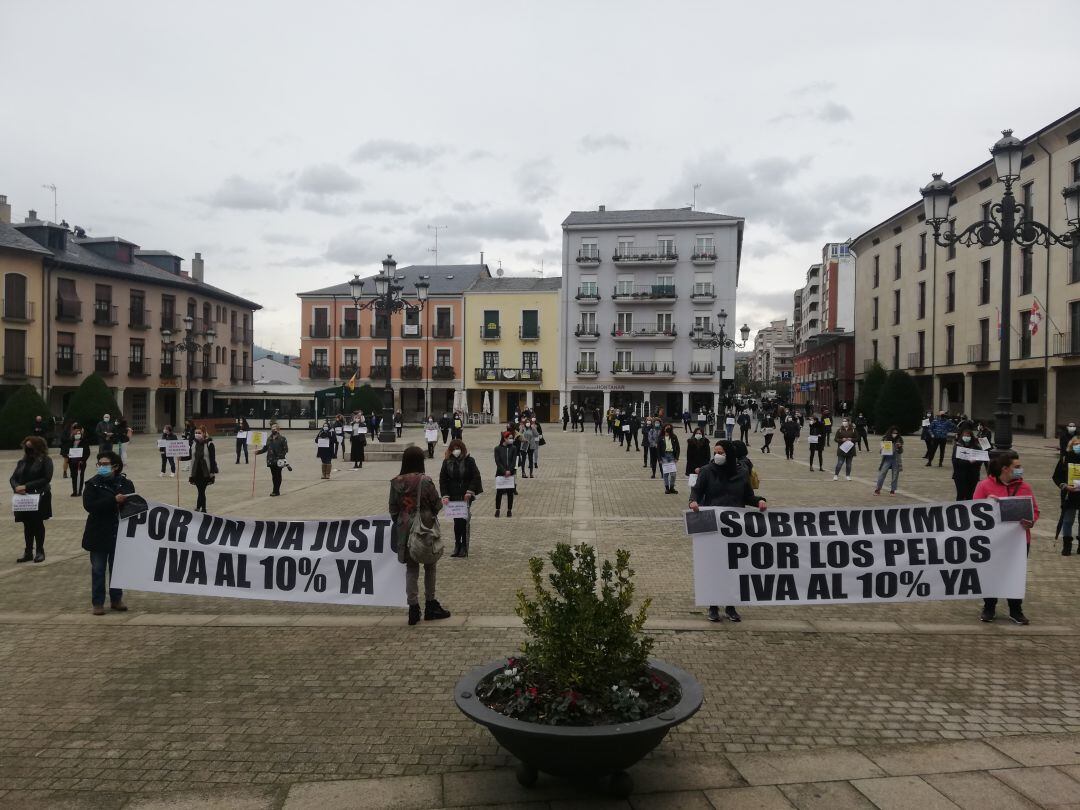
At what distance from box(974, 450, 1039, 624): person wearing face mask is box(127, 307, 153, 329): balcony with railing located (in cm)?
4939

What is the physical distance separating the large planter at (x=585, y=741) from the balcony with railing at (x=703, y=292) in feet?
177

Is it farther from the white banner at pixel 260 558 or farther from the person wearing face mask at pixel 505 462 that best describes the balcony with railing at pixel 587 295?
the white banner at pixel 260 558

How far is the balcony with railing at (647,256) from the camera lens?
2213 inches

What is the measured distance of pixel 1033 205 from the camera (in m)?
34.8

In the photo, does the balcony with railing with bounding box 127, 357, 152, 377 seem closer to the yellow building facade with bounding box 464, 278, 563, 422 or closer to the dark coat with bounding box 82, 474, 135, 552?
the yellow building facade with bounding box 464, 278, 563, 422

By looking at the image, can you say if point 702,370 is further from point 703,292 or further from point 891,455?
point 891,455

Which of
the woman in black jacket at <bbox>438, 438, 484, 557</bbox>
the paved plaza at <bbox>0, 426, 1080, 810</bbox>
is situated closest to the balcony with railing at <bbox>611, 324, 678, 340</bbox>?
the paved plaza at <bbox>0, 426, 1080, 810</bbox>

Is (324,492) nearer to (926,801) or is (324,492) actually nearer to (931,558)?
(931,558)

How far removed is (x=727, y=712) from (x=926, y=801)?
4.63 feet

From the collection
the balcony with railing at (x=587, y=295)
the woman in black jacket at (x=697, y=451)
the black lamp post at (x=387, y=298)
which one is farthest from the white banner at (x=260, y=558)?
the balcony with railing at (x=587, y=295)

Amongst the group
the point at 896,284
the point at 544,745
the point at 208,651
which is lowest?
the point at 208,651

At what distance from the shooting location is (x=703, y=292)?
184 feet

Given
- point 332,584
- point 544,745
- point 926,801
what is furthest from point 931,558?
point 332,584

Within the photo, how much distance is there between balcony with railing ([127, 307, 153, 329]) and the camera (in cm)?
4628
